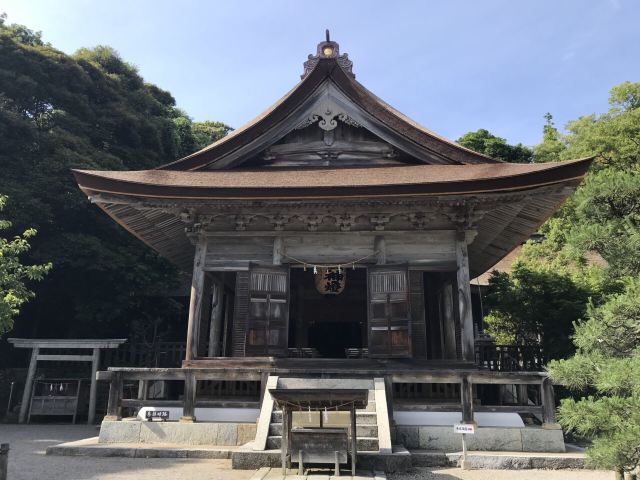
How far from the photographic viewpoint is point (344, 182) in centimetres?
1073

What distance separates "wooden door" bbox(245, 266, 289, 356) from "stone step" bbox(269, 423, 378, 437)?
2.48 metres

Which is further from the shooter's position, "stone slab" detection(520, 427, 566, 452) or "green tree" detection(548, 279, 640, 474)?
"stone slab" detection(520, 427, 566, 452)

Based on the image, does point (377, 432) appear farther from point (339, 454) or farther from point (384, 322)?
point (384, 322)

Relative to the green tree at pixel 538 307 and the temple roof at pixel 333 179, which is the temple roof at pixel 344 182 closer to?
the temple roof at pixel 333 179

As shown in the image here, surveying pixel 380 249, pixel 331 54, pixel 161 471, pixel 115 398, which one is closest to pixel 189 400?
pixel 115 398

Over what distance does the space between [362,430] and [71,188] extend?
64.6ft

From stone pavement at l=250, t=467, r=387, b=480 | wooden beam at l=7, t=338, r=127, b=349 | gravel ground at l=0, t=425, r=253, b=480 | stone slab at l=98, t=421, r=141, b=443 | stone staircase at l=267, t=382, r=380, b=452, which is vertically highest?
wooden beam at l=7, t=338, r=127, b=349

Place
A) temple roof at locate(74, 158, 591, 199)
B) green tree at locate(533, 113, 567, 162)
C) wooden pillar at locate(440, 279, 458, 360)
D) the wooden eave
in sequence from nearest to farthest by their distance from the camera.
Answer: temple roof at locate(74, 158, 591, 199) → the wooden eave → wooden pillar at locate(440, 279, 458, 360) → green tree at locate(533, 113, 567, 162)

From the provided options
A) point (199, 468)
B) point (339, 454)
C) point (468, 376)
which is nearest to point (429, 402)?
point (468, 376)

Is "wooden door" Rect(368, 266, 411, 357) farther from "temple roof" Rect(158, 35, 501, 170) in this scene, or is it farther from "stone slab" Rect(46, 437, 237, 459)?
"stone slab" Rect(46, 437, 237, 459)

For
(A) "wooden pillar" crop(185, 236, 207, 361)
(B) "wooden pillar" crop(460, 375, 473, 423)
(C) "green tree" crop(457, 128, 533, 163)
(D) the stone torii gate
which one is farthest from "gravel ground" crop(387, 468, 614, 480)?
(C) "green tree" crop(457, 128, 533, 163)

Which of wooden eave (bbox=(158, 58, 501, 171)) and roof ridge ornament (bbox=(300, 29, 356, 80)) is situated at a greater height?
roof ridge ornament (bbox=(300, 29, 356, 80))

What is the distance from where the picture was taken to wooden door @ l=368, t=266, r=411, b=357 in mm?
10383

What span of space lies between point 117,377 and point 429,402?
641cm
